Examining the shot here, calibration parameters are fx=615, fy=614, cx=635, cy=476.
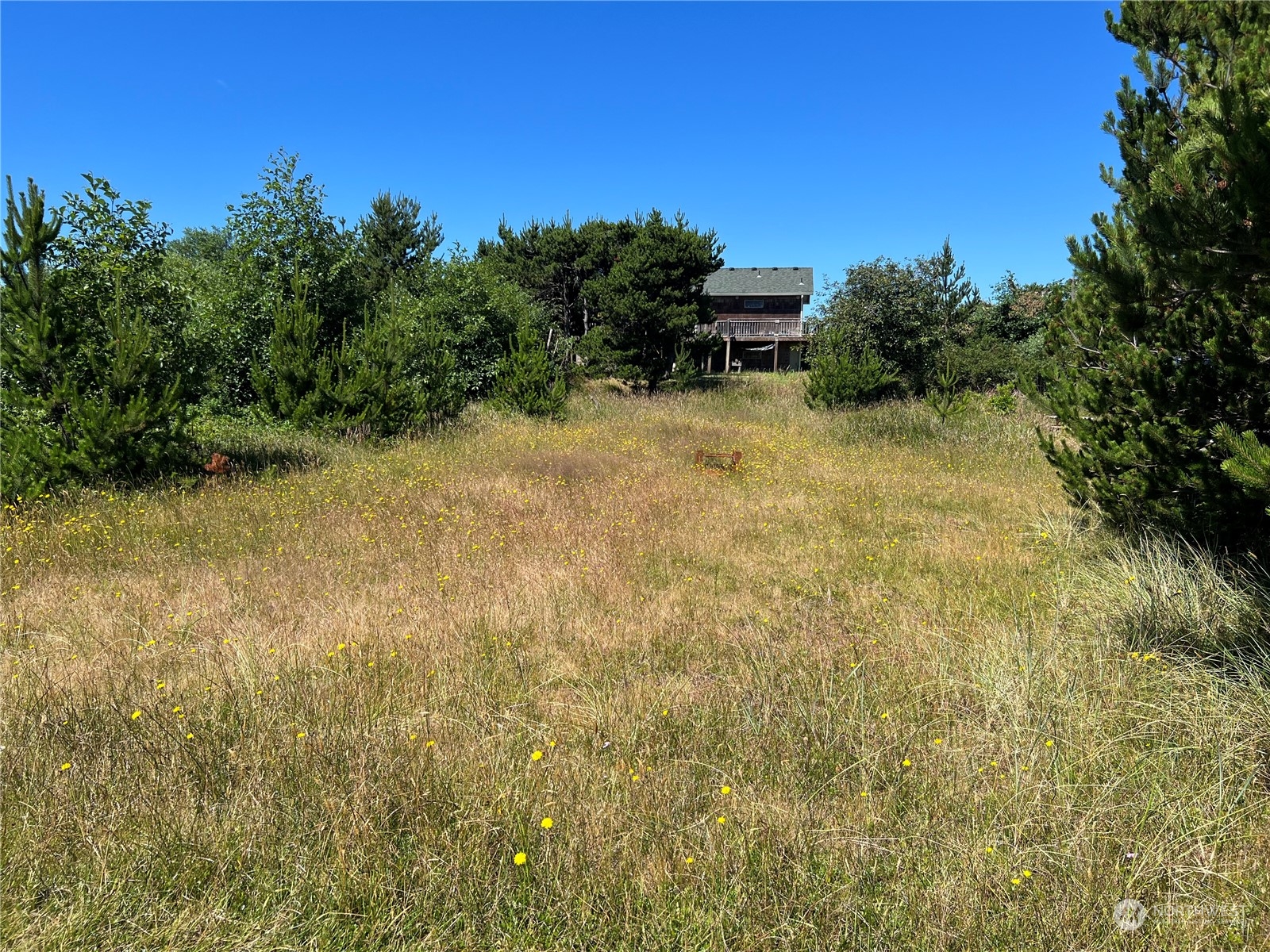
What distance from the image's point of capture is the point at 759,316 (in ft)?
139

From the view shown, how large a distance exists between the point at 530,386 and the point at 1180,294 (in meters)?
14.3

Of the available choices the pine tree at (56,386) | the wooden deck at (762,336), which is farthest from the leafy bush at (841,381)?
the wooden deck at (762,336)

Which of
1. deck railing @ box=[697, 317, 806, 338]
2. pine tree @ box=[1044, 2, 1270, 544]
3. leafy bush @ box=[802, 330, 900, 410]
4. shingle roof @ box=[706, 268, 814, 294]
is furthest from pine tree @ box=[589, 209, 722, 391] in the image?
pine tree @ box=[1044, 2, 1270, 544]

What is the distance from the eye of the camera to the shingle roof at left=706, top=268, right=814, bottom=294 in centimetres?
4184

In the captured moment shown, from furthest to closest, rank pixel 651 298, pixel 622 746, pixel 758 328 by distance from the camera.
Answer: pixel 758 328
pixel 651 298
pixel 622 746

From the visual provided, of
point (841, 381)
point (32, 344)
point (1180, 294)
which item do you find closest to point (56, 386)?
point (32, 344)

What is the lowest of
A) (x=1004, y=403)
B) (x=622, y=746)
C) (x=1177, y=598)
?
(x=622, y=746)

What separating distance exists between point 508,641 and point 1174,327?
4.94m

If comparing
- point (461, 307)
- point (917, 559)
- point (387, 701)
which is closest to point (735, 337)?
point (461, 307)

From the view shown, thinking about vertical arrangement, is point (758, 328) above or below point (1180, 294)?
above

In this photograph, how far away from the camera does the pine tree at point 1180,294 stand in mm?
2303

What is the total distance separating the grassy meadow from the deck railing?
114ft

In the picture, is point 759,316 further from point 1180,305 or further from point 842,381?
point 1180,305

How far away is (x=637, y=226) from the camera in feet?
92.2
